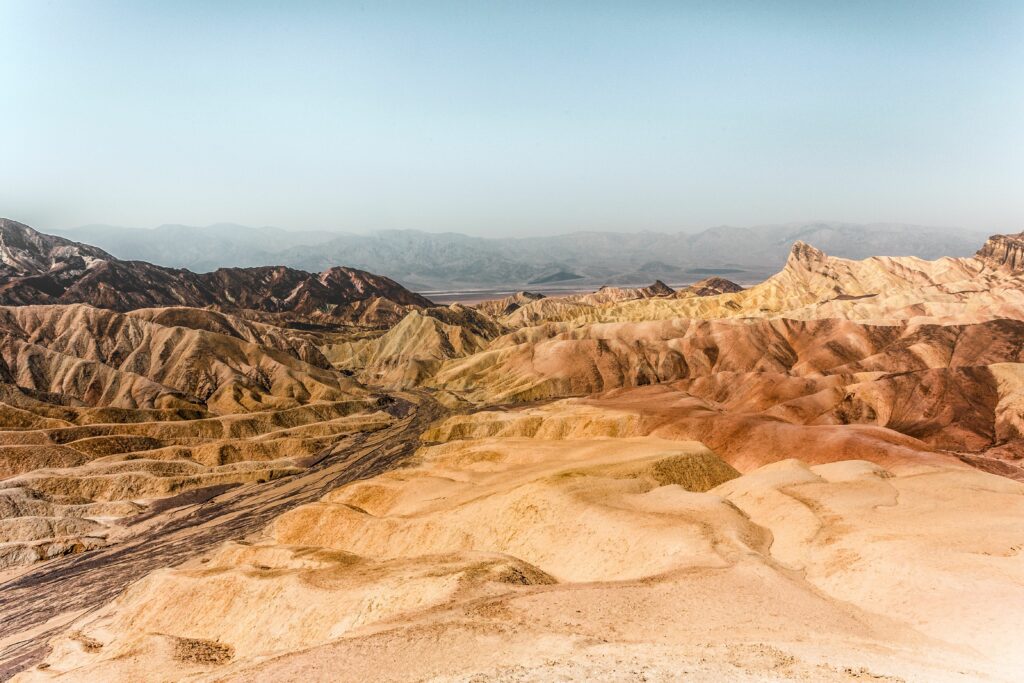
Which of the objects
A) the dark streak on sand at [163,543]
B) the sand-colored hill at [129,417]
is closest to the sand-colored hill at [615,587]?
the dark streak on sand at [163,543]

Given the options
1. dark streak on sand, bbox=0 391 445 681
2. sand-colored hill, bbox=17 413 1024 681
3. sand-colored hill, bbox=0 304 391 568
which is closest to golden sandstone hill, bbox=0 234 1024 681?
sand-colored hill, bbox=17 413 1024 681

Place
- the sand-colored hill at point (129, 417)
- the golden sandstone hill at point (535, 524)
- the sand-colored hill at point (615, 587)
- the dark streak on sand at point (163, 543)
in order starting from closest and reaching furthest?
the sand-colored hill at point (615, 587), the golden sandstone hill at point (535, 524), the dark streak on sand at point (163, 543), the sand-colored hill at point (129, 417)

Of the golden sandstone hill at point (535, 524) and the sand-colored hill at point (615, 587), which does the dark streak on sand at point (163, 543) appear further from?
the sand-colored hill at point (615, 587)

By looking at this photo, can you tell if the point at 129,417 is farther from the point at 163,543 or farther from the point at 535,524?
the point at 535,524

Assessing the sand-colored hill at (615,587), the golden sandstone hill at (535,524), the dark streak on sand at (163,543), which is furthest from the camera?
the dark streak on sand at (163,543)

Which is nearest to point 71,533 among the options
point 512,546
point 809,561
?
point 512,546

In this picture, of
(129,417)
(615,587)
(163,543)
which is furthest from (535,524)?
(129,417)

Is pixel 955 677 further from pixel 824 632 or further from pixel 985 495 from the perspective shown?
pixel 985 495

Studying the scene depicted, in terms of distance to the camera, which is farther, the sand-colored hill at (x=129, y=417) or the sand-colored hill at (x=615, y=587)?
the sand-colored hill at (x=129, y=417)
